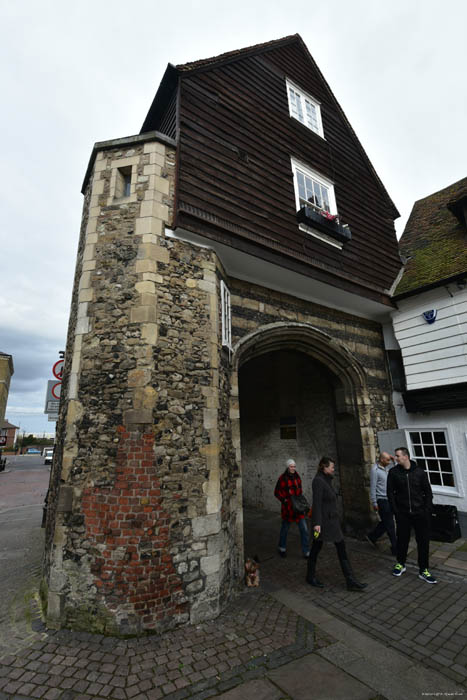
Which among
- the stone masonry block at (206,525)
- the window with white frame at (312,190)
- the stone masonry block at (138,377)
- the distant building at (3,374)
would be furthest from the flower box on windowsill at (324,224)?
the distant building at (3,374)

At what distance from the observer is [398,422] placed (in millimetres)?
9133

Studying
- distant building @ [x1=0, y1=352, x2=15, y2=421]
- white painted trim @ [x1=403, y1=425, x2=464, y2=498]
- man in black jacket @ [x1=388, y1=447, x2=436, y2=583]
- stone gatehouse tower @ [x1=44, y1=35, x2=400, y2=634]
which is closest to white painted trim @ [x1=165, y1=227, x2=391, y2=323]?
stone gatehouse tower @ [x1=44, y1=35, x2=400, y2=634]

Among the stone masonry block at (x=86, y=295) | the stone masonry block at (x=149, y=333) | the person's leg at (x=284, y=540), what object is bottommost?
the person's leg at (x=284, y=540)

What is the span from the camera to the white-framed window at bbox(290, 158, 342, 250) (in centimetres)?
803

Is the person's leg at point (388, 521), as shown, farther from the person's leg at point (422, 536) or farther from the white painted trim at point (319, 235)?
the white painted trim at point (319, 235)

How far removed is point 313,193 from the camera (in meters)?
8.68

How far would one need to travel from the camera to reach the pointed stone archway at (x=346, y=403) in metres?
8.05

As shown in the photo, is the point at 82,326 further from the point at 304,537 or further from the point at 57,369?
the point at 304,537

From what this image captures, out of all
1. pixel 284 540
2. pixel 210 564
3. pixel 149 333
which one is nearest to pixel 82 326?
pixel 149 333

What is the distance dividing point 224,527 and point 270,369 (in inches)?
288

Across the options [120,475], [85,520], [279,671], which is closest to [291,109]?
[120,475]

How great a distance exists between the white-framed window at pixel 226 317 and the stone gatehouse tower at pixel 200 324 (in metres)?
0.04

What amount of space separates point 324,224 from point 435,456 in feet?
20.9

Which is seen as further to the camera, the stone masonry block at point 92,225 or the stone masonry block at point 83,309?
the stone masonry block at point 92,225
